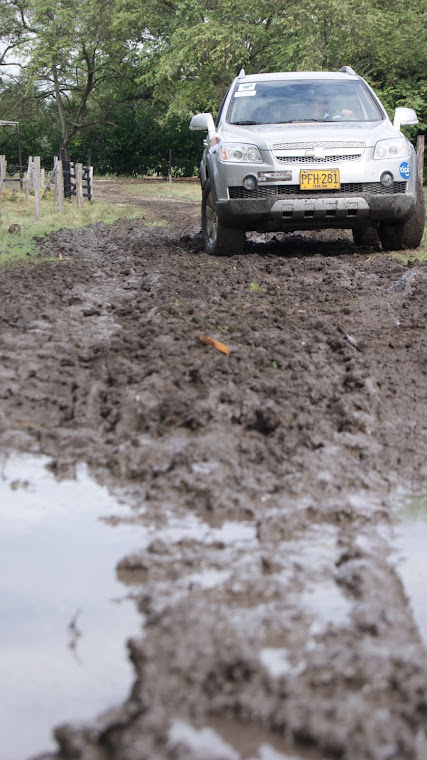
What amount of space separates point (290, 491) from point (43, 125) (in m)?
51.2

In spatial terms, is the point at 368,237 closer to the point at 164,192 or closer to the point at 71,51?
the point at 164,192

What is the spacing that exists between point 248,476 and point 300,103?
7.43 m

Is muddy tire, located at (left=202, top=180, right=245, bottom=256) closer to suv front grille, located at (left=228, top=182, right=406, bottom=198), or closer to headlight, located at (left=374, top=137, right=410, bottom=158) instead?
suv front grille, located at (left=228, top=182, right=406, bottom=198)

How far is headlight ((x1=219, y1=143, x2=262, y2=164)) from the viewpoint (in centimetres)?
917

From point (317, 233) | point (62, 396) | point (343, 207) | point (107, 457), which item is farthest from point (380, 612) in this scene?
point (317, 233)

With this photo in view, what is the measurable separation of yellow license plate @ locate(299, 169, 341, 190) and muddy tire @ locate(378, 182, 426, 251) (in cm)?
112

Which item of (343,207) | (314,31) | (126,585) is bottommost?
(126,585)

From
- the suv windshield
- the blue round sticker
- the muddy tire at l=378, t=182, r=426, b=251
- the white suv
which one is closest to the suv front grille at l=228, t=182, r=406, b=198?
the white suv

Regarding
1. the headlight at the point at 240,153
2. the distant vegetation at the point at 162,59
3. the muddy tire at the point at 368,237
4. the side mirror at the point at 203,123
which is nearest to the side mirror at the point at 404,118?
the muddy tire at the point at 368,237

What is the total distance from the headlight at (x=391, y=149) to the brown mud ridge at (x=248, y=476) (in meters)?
2.00

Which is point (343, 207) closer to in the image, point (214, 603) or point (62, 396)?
point (62, 396)

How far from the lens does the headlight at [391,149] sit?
926cm

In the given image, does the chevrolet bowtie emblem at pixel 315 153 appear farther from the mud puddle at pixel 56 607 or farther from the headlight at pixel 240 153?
the mud puddle at pixel 56 607

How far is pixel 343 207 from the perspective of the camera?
9102 millimetres
